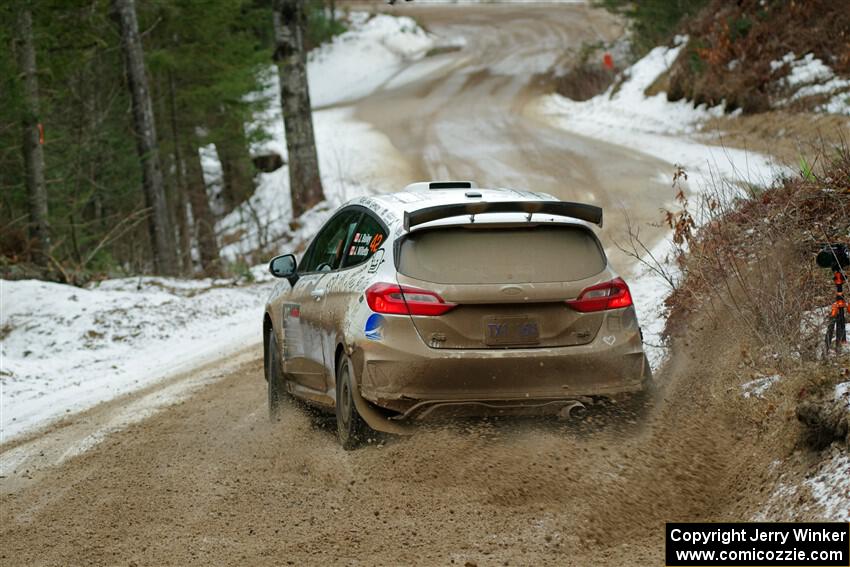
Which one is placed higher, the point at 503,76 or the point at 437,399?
the point at 437,399

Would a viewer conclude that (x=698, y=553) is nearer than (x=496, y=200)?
Yes

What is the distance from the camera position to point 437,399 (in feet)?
21.2

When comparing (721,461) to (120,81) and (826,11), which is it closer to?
(826,11)

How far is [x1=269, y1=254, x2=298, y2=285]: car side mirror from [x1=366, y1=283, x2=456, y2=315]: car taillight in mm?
2257

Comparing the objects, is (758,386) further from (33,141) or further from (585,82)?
(585,82)

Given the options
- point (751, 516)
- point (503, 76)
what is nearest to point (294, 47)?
point (751, 516)

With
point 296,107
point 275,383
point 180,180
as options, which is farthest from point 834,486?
point 180,180

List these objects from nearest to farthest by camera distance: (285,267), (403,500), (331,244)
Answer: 1. (403,500)
2. (331,244)
3. (285,267)

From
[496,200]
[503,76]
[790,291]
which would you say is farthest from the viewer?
[503,76]

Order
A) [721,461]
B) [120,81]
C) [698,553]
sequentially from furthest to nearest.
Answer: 1. [120,81]
2. [721,461]
3. [698,553]

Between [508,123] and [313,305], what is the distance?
2291 cm

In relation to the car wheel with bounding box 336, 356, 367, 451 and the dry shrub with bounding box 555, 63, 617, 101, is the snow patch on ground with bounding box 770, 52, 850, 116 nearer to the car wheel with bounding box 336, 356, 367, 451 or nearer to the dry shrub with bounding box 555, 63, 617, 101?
the dry shrub with bounding box 555, 63, 617, 101

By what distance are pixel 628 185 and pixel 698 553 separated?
1473cm

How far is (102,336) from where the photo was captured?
555 inches
